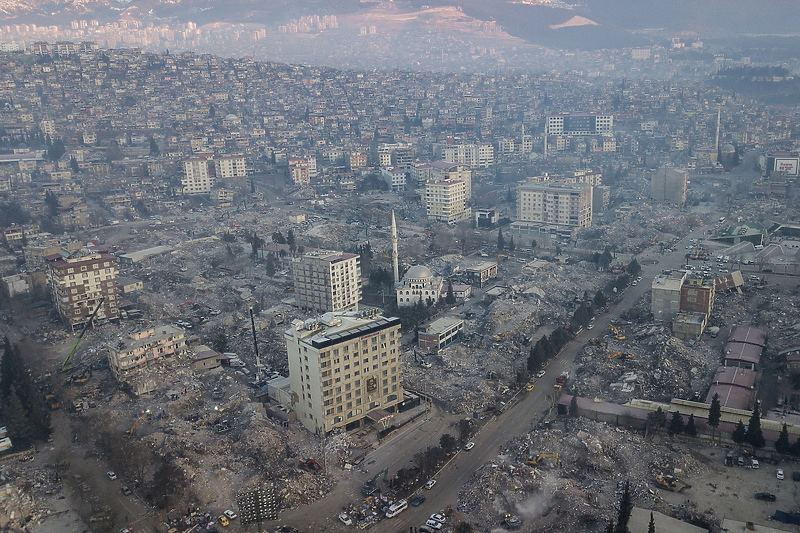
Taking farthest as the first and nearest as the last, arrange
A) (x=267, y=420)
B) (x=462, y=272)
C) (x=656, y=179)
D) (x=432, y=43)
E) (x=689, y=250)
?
(x=432, y=43) → (x=656, y=179) → (x=689, y=250) → (x=462, y=272) → (x=267, y=420)

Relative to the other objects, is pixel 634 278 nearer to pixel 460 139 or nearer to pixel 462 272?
pixel 462 272

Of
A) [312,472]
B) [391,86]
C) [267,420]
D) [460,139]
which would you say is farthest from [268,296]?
[391,86]

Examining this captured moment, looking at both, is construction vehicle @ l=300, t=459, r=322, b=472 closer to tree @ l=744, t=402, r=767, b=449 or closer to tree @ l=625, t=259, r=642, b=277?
tree @ l=744, t=402, r=767, b=449

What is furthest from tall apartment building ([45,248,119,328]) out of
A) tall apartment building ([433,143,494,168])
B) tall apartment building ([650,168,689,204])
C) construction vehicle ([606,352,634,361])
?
tall apartment building ([433,143,494,168])

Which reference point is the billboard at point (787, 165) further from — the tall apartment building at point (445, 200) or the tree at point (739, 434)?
the tree at point (739, 434)

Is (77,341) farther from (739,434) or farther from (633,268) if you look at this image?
(633,268)

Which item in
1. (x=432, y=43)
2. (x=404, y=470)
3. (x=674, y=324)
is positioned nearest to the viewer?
(x=404, y=470)
